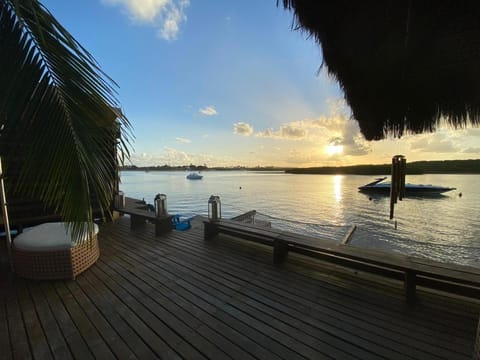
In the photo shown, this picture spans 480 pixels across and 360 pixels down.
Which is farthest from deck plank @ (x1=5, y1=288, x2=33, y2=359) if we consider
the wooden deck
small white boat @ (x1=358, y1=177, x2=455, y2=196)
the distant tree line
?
the distant tree line

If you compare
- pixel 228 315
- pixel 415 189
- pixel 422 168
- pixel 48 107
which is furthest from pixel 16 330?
pixel 422 168

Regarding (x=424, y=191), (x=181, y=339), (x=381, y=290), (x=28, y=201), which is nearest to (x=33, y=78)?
(x=181, y=339)

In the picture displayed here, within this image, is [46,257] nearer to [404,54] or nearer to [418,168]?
[404,54]

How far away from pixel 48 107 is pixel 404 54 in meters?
2.24

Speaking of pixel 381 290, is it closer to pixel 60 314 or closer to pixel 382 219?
pixel 60 314

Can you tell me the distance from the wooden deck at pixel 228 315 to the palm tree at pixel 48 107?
1.58m

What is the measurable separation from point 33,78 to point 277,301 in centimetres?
285

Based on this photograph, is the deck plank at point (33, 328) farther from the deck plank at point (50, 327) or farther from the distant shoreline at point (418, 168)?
the distant shoreline at point (418, 168)

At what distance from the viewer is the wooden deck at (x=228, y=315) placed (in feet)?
5.87

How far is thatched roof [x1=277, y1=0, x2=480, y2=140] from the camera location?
1.21 m

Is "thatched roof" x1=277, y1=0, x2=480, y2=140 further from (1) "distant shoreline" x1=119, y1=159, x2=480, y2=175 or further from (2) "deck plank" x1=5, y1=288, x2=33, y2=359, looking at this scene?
(1) "distant shoreline" x1=119, y1=159, x2=480, y2=175

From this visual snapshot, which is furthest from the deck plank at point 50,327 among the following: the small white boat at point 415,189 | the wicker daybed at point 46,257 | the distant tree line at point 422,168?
the distant tree line at point 422,168

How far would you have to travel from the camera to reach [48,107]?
99cm

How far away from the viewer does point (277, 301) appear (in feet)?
8.04
